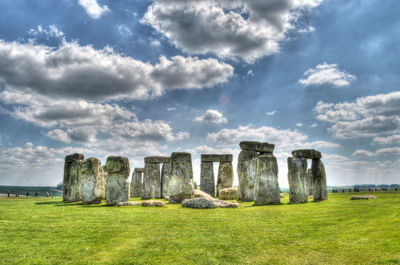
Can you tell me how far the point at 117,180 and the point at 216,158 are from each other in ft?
38.2

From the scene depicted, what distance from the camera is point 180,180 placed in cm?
1708

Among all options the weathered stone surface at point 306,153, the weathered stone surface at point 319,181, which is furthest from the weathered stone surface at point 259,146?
the weathered stone surface at point 319,181

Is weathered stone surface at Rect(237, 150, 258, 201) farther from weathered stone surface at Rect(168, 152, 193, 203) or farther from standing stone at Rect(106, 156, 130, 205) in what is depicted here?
standing stone at Rect(106, 156, 130, 205)

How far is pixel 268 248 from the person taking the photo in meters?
6.55

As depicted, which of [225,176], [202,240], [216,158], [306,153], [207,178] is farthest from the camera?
[216,158]

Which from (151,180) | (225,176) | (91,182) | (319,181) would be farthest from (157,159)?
(319,181)

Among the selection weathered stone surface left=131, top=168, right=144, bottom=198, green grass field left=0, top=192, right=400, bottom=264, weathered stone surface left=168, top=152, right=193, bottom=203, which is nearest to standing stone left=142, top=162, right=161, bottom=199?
weathered stone surface left=131, top=168, right=144, bottom=198

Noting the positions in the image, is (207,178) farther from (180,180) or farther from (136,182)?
(180,180)

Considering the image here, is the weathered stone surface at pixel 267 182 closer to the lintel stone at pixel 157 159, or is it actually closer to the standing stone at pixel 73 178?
the lintel stone at pixel 157 159

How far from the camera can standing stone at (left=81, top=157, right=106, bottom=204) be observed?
56.5 ft

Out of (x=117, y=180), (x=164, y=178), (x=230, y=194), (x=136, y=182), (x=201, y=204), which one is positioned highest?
(x=117, y=180)

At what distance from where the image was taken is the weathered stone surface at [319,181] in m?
18.7

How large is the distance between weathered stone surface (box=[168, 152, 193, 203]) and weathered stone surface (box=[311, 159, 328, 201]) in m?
8.14

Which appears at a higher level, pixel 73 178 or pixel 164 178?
pixel 73 178
